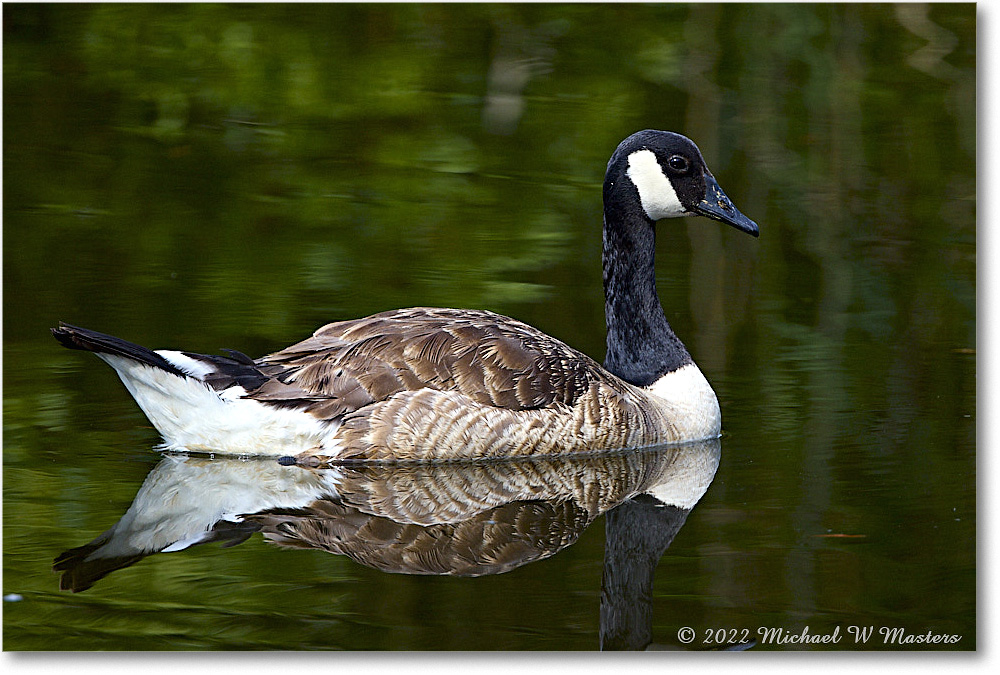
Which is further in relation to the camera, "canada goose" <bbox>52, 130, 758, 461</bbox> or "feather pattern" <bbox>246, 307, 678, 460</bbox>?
"feather pattern" <bbox>246, 307, 678, 460</bbox>

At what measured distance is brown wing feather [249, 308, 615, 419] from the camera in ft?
26.1

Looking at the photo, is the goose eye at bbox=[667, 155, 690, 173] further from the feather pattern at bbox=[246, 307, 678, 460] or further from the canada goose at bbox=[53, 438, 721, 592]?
the canada goose at bbox=[53, 438, 721, 592]

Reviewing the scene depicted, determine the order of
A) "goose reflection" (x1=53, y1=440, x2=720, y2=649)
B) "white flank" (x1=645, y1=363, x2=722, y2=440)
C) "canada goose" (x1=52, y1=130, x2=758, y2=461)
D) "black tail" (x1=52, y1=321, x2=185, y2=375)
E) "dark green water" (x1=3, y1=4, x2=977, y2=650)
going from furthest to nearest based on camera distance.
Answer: "white flank" (x1=645, y1=363, x2=722, y2=440)
"canada goose" (x1=52, y1=130, x2=758, y2=461)
"black tail" (x1=52, y1=321, x2=185, y2=375)
"goose reflection" (x1=53, y1=440, x2=720, y2=649)
"dark green water" (x1=3, y1=4, x2=977, y2=650)

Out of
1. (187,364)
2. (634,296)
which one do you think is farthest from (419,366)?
(634,296)

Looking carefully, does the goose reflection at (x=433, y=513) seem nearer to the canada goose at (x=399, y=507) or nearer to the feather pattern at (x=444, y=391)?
the canada goose at (x=399, y=507)

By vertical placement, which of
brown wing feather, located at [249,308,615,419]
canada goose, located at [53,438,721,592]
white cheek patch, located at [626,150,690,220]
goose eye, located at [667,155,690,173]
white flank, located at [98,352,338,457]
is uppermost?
goose eye, located at [667,155,690,173]

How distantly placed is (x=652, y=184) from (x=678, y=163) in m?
0.20

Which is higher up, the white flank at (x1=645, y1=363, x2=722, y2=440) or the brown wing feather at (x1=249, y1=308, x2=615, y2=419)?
the brown wing feather at (x1=249, y1=308, x2=615, y2=419)

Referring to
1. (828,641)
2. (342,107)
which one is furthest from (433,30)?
(828,641)

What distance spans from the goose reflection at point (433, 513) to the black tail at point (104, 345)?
0.58 meters

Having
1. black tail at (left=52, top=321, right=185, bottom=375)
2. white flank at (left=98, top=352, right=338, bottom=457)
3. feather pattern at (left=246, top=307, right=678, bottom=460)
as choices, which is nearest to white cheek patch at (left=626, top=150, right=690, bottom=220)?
feather pattern at (left=246, top=307, right=678, bottom=460)

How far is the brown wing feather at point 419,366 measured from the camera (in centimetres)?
795

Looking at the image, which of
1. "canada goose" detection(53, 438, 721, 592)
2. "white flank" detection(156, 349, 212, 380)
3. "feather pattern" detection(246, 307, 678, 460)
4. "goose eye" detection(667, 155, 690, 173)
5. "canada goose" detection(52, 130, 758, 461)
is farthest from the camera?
"goose eye" detection(667, 155, 690, 173)

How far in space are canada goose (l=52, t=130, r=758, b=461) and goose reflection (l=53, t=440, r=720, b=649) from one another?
142 mm
